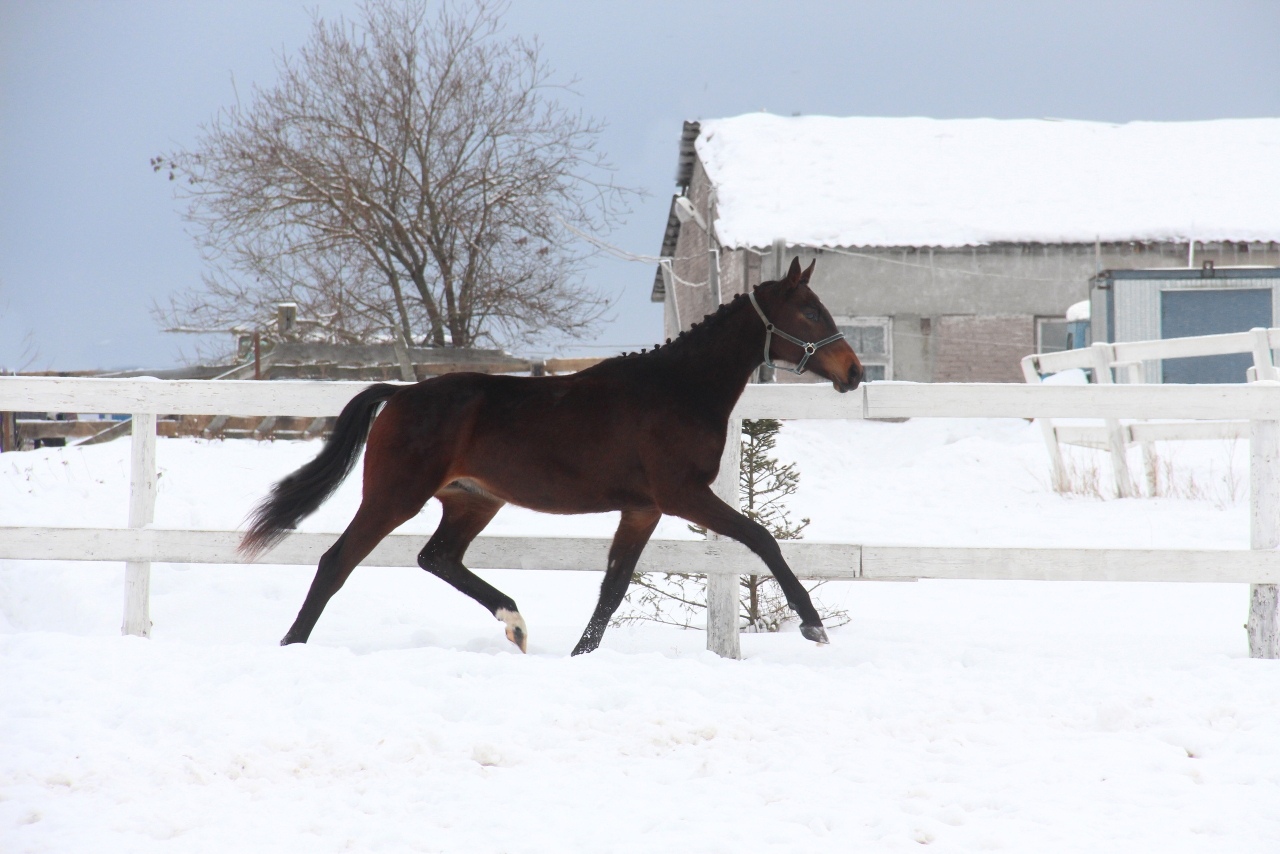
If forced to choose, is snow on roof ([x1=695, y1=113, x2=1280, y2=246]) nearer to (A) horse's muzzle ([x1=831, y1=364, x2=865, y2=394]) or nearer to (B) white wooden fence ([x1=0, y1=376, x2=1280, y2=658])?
(B) white wooden fence ([x1=0, y1=376, x2=1280, y2=658])

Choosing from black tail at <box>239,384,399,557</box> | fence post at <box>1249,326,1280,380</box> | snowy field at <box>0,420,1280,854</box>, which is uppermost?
fence post at <box>1249,326,1280,380</box>

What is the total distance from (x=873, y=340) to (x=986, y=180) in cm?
425

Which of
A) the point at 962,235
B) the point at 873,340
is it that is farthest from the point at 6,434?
the point at 962,235

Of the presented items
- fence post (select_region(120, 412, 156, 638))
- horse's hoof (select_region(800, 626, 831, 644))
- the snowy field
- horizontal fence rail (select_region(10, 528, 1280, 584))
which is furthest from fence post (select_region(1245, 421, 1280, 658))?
fence post (select_region(120, 412, 156, 638))

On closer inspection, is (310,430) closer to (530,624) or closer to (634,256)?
(634,256)

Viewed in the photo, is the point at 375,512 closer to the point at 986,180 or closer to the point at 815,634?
the point at 815,634

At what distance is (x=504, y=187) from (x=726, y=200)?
13.6ft

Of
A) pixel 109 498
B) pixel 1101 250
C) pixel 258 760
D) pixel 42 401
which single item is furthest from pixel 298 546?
pixel 1101 250

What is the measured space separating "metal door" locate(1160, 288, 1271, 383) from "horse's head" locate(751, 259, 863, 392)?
12.0 metres

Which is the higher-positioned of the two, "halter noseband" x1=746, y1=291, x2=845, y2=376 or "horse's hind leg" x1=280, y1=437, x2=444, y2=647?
"halter noseband" x1=746, y1=291, x2=845, y2=376

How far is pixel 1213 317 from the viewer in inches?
593

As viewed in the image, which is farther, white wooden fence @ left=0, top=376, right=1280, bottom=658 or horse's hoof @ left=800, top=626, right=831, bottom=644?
white wooden fence @ left=0, top=376, right=1280, bottom=658

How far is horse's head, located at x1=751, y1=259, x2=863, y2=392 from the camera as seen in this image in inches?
190

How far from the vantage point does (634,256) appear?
714 inches
